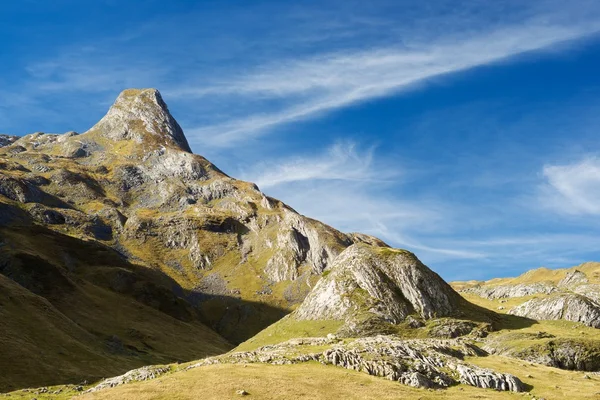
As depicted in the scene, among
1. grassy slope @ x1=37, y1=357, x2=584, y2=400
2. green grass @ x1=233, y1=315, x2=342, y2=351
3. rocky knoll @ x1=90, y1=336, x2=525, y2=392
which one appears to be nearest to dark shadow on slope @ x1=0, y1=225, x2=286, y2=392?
green grass @ x1=233, y1=315, x2=342, y2=351

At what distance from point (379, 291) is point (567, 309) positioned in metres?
58.2

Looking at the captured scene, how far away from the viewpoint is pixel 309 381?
70000mm

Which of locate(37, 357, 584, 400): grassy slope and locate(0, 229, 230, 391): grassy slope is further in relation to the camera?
locate(0, 229, 230, 391): grassy slope

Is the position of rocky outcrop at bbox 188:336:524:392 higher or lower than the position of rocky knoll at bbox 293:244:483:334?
lower

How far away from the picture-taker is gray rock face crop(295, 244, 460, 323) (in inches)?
5281

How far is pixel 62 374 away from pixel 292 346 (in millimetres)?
50279

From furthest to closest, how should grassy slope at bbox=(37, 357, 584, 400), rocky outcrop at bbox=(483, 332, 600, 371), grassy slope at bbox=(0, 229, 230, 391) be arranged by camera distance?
grassy slope at bbox=(0, 229, 230, 391), rocky outcrop at bbox=(483, 332, 600, 371), grassy slope at bbox=(37, 357, 584, 400)

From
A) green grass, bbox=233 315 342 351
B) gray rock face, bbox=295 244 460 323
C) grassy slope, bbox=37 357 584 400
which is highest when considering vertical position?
gray rock face, bbox=295 244 460 323

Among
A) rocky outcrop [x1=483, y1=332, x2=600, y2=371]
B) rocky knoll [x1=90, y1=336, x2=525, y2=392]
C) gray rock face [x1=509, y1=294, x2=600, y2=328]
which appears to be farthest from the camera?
gray rock face [x1=509, y1=294, x2=600, y2=328]

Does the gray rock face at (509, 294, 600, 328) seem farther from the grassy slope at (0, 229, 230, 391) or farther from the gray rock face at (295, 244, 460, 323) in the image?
the grassy slope at (0, 229, 230, 391)

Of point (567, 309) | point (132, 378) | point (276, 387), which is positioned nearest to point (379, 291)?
point (567, 309)

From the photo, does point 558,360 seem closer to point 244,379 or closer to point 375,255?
point 375,255

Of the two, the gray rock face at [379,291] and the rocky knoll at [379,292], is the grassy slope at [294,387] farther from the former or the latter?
the gray rock face at [379,291]

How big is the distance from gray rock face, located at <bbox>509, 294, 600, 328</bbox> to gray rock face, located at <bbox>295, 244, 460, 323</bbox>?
29268 millimetres
